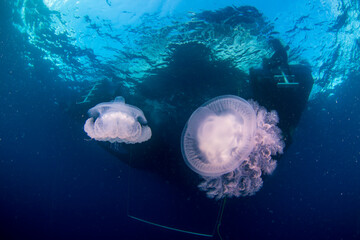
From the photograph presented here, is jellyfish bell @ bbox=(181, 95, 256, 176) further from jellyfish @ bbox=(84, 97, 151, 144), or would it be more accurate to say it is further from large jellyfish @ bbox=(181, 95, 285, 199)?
jellyfish @ bbox=(84, 97, 151, 144)

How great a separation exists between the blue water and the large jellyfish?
4.02 feet

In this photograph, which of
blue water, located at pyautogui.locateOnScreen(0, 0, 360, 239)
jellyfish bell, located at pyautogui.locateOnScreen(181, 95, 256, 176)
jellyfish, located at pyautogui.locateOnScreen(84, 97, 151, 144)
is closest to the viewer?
jellyfish bell, located at pyautogui.locateOnScreen(181, 95, 256, 176)

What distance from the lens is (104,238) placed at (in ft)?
55.1

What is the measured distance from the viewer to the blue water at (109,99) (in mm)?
5641

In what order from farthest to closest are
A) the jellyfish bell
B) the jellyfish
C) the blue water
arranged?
the blue water → the jellyfish → the jellyfish bell

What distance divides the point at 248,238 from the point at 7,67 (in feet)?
63.4

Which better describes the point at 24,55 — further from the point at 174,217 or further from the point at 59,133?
the point at 174,217

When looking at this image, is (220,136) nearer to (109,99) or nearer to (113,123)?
(113,123)

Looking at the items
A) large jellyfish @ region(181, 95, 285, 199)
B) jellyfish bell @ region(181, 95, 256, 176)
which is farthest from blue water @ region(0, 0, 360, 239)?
jellyfish bell @ region(181, 95, 256, 176)

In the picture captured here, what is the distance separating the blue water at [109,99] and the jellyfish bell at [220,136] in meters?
2.19

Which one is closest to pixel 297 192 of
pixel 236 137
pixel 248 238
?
pixel 248 238

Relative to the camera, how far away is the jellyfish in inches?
194

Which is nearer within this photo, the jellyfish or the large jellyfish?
the large jellyfish

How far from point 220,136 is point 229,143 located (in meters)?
0.22
